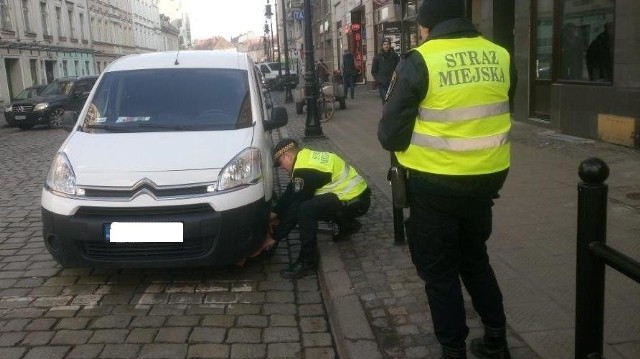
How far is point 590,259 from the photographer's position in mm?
2367

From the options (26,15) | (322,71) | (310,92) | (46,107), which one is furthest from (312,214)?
(26,15)

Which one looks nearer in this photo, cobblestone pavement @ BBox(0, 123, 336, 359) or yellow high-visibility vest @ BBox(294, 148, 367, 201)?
cobblestone pavement @ BBox(0, 123, 336, 359)

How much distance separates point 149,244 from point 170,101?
1.73m

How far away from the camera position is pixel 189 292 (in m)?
4.82

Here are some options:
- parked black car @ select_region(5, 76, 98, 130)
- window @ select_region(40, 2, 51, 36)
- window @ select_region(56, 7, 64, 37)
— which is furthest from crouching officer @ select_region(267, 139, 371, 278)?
window @ select_region(56, 7, 64, 37)

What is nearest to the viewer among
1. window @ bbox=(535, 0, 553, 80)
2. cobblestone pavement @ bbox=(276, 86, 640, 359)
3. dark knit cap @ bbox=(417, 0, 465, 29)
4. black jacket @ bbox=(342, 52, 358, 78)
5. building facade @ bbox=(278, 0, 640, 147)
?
dark knit cap @ bbox=(417, 0, 465, 29)

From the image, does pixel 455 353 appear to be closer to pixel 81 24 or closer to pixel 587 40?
pixel 587 40

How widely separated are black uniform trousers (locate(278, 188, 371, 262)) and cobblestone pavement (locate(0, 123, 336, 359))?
28 centimetres

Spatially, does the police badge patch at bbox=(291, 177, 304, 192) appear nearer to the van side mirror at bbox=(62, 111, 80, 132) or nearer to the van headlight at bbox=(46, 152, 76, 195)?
the van headlight at bbox=(46, 152, 76, 195)

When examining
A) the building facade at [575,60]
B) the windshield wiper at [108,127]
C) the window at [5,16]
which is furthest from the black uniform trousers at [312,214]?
the window at [5,16]

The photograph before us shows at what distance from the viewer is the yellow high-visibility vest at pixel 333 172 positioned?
5.17m

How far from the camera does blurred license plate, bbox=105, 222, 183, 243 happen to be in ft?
14.8

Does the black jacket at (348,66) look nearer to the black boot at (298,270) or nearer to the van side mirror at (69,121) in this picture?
the van side mirror at (69,121)

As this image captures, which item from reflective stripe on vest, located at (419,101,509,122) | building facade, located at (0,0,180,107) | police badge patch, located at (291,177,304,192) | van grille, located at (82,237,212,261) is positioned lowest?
van grille, located at (82,237,212,261)
